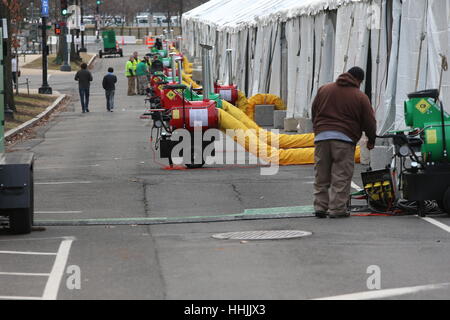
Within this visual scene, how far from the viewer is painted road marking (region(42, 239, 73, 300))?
882 centimetres

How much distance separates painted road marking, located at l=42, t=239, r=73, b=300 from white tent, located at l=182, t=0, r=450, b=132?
6.59 meters

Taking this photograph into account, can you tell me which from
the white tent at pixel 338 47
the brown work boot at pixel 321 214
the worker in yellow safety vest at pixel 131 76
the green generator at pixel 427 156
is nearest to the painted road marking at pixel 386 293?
the green generator at pixel 427 156

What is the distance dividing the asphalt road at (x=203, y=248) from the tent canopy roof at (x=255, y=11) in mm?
6444

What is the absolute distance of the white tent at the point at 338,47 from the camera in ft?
56.2

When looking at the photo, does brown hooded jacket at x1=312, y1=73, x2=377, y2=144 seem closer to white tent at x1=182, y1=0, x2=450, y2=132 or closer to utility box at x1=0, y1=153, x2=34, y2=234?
white tent at x1=182, y1=0, x2=450, y2=132

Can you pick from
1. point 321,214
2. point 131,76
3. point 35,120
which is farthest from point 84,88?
point 321,214

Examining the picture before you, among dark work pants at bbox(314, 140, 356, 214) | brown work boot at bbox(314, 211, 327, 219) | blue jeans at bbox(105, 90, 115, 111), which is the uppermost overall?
dark work pants at bbox(314, 140, 356, 214)

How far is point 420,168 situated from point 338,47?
980 centimetres

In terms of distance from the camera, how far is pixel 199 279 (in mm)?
9289

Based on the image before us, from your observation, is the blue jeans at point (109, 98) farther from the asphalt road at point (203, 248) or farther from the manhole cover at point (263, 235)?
the manhole cover at point (263, 235)

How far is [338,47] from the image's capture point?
73.5 feet

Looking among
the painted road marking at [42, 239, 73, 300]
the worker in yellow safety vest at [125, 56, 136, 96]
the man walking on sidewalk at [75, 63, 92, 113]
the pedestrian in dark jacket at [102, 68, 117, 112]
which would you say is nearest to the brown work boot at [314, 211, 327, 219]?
the painted road marking at [42, 239, 73, 300]

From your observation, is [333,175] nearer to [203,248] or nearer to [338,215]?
[338,215]
